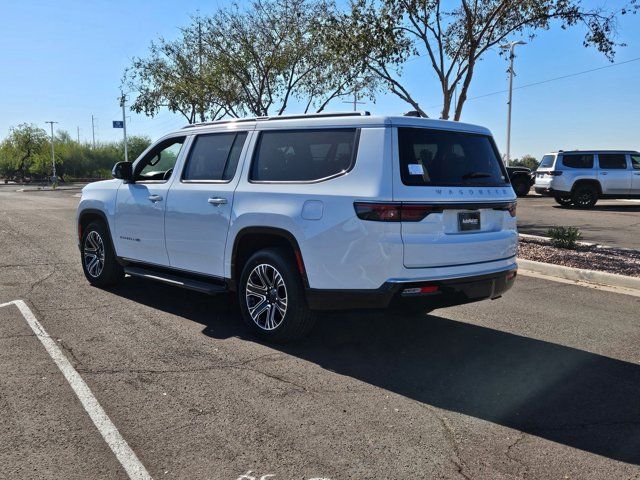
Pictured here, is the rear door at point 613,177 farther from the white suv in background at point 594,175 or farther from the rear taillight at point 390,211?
the rear taillight at point 390,211

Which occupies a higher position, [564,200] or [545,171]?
[545,171]

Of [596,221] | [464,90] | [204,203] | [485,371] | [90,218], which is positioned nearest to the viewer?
[485,371]

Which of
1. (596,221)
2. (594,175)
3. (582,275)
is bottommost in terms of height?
(582,275)

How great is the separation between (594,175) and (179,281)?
1769 centimetres

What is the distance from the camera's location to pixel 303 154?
483cm

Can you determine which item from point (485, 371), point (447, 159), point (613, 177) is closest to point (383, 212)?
point (447, 159)

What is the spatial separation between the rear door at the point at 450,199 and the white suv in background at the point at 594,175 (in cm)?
1617

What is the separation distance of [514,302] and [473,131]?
2.53 metres

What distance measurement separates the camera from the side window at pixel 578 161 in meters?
19.7

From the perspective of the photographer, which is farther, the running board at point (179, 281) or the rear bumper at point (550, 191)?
the rear bumper at point (550, 191)

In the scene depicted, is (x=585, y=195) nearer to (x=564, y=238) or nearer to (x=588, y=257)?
(x=564, y=238)

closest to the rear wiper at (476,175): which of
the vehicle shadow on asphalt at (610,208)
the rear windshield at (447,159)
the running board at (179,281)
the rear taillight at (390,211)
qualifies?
the rear windshield at (447,159)

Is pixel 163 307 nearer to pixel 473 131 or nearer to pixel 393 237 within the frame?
pixel 393 237

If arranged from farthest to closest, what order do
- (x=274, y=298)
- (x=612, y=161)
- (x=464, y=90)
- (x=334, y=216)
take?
(x=612, y=161)
(x=464, y=90)
(x=274, y=298)
(x=334, y=216)
